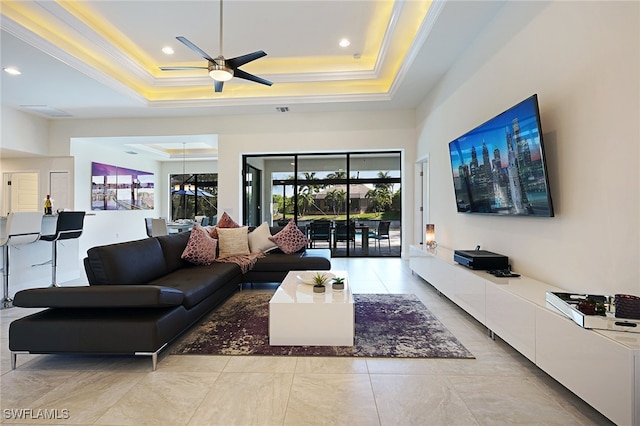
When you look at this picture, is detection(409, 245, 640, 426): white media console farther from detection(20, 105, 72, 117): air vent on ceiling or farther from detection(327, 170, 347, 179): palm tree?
detection(20, 105, 72, 117): air vent on ceiling

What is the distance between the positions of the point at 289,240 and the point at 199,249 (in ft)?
4.45

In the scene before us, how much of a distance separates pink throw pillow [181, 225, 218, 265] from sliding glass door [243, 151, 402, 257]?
10.3 ft

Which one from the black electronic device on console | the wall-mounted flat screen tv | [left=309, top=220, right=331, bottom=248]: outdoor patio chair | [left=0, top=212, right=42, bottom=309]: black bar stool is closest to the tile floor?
the black electronic device on console

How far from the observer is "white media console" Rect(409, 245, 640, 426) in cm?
144

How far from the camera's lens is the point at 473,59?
13.2 ft

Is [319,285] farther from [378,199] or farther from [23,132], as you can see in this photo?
[23,132]

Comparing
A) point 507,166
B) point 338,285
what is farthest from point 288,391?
point 507,166

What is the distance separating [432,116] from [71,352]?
5739mm

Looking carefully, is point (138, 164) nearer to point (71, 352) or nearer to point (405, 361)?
point (71, 352)

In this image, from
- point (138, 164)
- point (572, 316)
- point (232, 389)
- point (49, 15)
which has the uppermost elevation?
point (49, 15)

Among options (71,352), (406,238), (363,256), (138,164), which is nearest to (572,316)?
(71,352)

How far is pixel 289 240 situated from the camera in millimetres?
4883

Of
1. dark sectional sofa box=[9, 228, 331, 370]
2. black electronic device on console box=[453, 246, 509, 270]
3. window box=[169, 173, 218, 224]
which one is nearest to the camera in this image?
dark sectional sofa box=[9, 228, 331, 370]

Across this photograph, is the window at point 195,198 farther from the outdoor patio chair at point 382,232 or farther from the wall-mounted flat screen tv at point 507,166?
the wall-mounted flat screen tv at point 507,166
